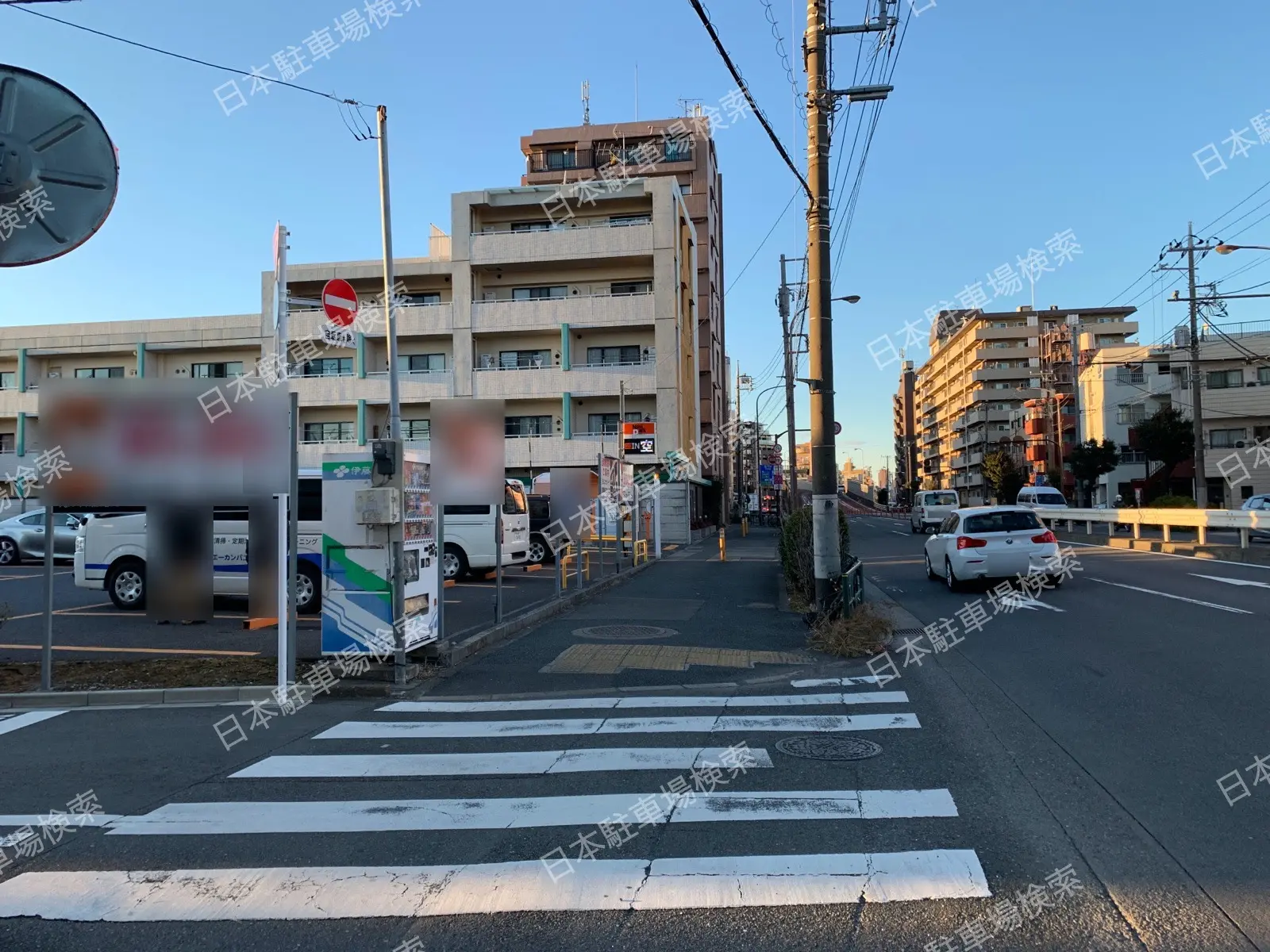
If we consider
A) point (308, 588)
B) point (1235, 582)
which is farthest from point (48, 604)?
point (1235, 582)

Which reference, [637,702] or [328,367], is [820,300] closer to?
[637,702]

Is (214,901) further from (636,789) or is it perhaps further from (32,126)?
(32,126)

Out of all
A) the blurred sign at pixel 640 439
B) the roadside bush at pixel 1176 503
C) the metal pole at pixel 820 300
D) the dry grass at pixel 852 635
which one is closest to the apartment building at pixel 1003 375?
the roadside bush at pixel 1176 503

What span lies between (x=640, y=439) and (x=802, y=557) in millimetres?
24756

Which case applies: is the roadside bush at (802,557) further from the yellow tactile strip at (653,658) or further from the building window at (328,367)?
the building window at (328,367)

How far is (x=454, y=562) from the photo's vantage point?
18969mm

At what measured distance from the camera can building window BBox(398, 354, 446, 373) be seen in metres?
41.4

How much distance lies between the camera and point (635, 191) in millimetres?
42250

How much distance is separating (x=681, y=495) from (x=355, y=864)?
35.8 meters

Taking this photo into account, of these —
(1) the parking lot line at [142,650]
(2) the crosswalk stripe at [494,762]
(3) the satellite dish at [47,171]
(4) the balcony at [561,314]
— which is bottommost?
(2) the crosswalk stripe at [494,762]

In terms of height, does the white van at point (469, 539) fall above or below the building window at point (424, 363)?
below

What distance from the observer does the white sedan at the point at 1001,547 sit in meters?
15.6

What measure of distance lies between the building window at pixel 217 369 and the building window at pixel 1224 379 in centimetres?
6402

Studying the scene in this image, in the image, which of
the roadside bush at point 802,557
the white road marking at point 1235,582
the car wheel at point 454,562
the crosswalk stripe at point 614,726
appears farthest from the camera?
the car wheel at point 454,562
